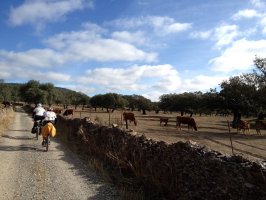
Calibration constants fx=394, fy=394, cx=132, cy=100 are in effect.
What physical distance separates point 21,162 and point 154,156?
6.55m

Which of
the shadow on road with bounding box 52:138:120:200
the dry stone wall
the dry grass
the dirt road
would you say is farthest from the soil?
the dry grass

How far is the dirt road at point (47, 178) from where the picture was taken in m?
10.4

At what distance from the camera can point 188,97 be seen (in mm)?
98875

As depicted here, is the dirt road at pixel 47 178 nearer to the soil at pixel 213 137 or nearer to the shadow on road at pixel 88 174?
the shadow on road at pixel 88 174

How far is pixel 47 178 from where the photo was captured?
483 inches

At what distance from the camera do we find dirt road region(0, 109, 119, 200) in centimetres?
1039

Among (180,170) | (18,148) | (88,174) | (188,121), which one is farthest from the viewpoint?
(188,121)

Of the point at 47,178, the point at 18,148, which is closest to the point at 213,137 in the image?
the point at 18,148

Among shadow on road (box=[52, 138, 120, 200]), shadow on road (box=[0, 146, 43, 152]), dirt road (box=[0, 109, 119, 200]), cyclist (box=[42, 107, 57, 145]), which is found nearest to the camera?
dirt road (box=[0, 109, 119, 200])

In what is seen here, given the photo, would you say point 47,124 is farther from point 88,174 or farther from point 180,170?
point 180,170

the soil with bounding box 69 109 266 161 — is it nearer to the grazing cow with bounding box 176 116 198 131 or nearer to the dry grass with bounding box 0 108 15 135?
the grazing cow with bounding box 176 116 198 131

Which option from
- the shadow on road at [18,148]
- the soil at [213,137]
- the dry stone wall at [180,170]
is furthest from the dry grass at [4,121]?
the dry stone wall at [180,170]

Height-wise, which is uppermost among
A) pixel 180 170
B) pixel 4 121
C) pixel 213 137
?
Answer: pixel 4 121

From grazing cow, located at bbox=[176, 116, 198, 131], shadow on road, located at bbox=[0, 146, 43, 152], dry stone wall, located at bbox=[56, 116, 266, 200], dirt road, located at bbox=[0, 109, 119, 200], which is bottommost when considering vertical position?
dirt road, located at bbox=[0, 109, 119, 200]
